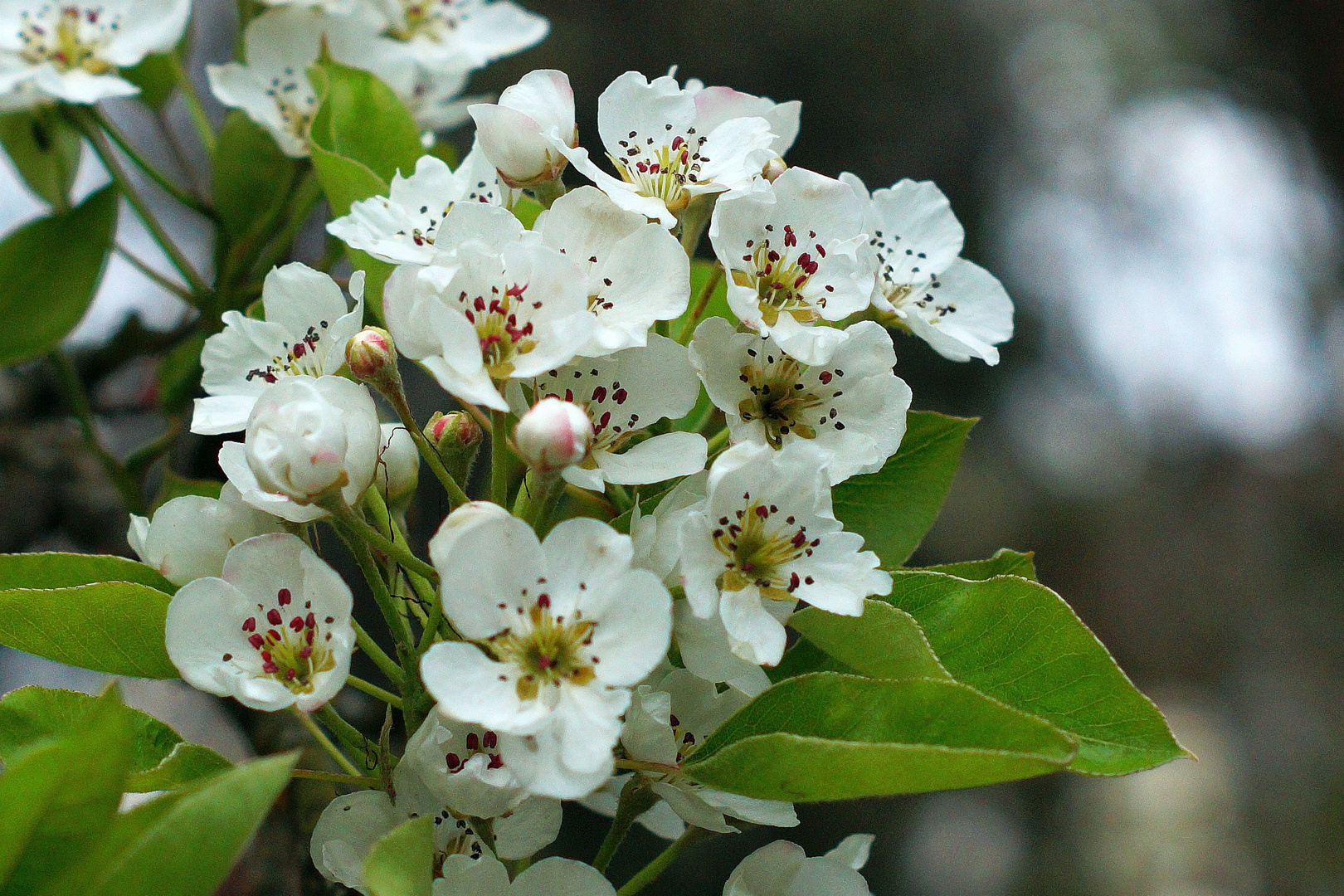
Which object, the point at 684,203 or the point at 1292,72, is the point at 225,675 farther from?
the point at 1292,72

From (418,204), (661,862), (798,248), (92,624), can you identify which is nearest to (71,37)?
(418,204)

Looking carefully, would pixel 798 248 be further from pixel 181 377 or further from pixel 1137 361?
pixel 1137 361

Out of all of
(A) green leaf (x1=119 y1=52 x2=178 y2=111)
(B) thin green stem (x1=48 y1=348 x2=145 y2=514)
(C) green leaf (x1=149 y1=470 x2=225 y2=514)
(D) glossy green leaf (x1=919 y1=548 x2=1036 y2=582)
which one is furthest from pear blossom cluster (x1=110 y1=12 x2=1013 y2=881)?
(A) green leaf (x1=119 y1=52 x2=178 y2=111)

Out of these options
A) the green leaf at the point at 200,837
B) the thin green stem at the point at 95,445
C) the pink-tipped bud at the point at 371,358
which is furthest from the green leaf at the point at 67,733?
the thin green stem at the point at 95,445

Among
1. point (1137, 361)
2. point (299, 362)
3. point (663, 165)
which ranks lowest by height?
point (1137, 361)

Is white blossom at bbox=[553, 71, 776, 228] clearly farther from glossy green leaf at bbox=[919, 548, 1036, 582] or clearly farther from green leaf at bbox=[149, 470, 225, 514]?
green leaf at bbox=[149, 470, 225, 514]
